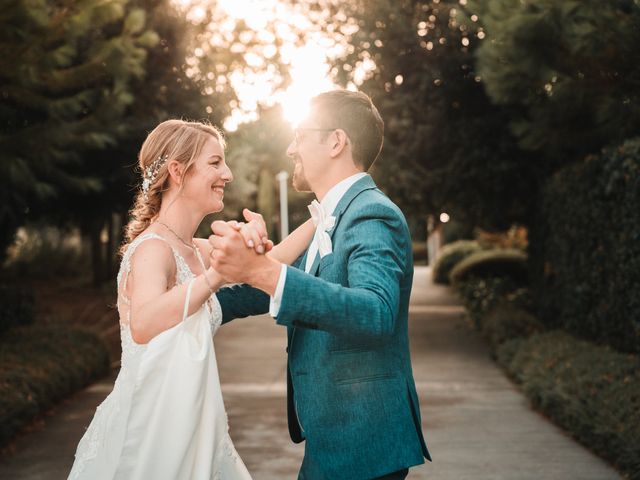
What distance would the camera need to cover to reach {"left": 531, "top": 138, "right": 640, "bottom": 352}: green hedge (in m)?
7.77

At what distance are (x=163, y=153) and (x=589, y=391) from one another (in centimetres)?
504

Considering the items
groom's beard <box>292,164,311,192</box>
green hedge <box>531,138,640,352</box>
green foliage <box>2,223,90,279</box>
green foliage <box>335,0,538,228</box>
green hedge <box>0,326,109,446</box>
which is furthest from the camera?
green foliage <box>2,223,90,279</box>

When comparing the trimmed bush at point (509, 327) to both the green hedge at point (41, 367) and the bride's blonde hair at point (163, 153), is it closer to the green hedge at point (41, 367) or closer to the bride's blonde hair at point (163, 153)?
the green hedge at point (41, 367)

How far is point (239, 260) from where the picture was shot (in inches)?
82.6

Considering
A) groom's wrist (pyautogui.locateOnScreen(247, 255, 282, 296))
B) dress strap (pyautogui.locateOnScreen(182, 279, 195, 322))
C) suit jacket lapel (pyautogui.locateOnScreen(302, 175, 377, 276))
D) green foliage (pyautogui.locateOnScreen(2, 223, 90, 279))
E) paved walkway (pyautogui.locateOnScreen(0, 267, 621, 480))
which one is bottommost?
paved walkway (pyautogui.locateOnScreen(0, 267, 621, 480))

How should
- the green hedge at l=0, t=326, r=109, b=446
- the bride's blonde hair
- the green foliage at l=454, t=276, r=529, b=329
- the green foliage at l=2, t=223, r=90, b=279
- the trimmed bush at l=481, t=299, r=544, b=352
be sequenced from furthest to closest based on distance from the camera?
the green foliage at l=2, t=223, r=90, b=279, the green foliage at l=454, t=276, r=529, b=329, the trimmed bush at l=481, t=299, r=544, b=352, the green hedge at l=0, t=326, r=109, b=446, the bride's blonde hair

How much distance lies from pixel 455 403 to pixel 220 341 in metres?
6.42

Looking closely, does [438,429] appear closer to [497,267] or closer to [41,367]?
[41,367]

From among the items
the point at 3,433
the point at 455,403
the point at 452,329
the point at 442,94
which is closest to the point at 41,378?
the point at 3,433

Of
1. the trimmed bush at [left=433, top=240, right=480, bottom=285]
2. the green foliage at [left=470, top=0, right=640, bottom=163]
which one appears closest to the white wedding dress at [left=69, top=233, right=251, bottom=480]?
the green foliage at [left=470, top=0, right=640, bottom=163]

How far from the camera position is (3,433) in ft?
22.0

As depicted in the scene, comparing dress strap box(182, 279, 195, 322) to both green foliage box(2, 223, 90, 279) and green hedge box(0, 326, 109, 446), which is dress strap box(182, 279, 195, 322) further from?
green foliage box(2, 223, 90, 279)

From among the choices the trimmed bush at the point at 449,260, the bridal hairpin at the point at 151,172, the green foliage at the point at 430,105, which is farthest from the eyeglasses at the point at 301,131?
the trimmed bush at the point at 449,260

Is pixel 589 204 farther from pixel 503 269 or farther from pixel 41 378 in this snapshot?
pixel 503 269
